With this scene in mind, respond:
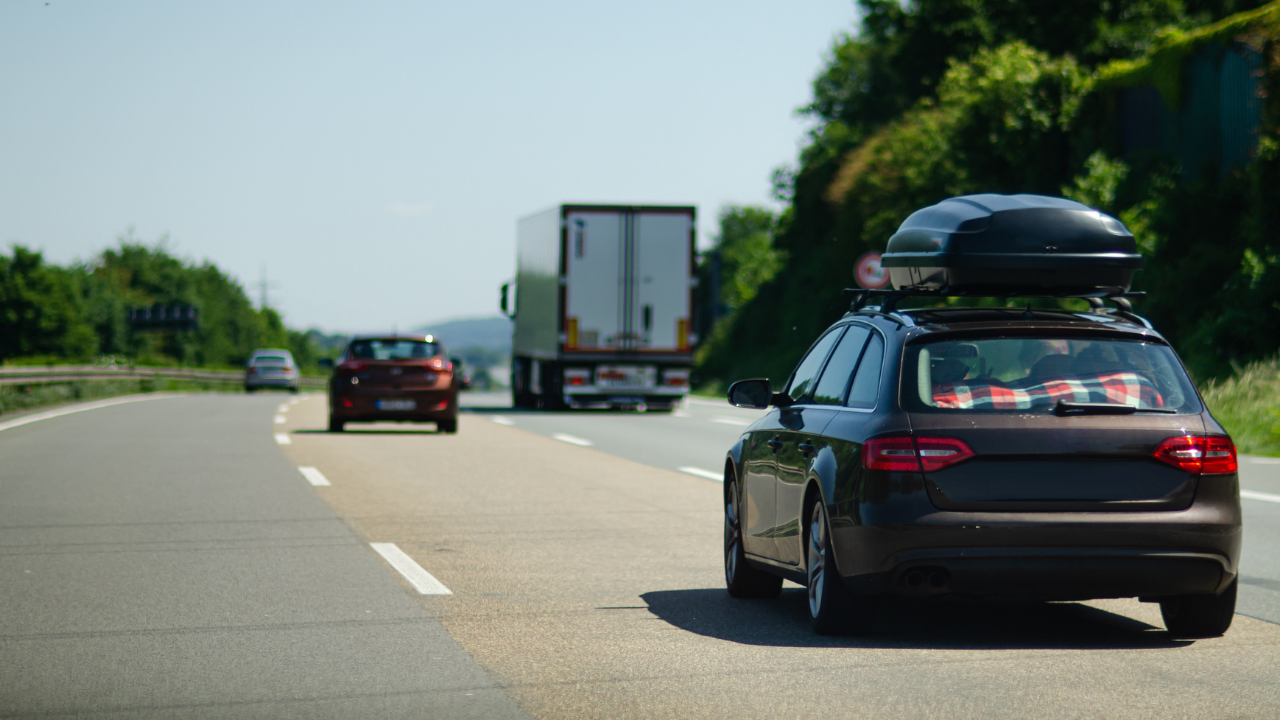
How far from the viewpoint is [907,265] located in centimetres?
750

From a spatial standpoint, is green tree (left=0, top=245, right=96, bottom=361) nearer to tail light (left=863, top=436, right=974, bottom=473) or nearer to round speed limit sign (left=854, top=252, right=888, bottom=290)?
round speed limit sign (left=854, top=252, right=888, bottom=290)

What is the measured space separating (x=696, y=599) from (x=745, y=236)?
450 feet

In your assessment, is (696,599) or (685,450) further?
(685,450)

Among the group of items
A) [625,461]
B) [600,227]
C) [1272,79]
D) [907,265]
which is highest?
[1272,79]

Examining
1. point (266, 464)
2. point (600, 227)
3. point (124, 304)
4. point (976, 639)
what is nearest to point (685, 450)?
point (266, 464)

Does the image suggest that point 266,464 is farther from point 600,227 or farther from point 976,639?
point 600,227

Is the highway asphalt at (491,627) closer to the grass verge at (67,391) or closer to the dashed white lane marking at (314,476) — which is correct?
the dashed white lane marking at (314,476)

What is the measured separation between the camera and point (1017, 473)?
19.6ft

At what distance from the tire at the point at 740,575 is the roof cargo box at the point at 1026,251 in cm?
158

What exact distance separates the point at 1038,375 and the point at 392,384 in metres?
16.5

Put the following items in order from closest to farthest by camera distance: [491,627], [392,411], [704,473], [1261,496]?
1. [491,627]
2. [1261,496]
3. [704,473]
4. [392,411]

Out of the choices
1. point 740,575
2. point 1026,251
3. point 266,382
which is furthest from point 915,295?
point 266,382

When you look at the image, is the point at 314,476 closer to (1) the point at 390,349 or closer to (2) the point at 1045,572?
(1) the point at 390,349

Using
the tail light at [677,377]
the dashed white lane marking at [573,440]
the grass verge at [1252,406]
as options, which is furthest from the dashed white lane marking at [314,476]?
the tail light at [677,377]
